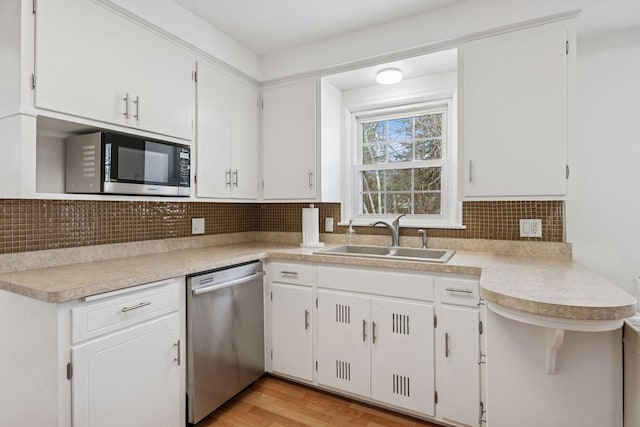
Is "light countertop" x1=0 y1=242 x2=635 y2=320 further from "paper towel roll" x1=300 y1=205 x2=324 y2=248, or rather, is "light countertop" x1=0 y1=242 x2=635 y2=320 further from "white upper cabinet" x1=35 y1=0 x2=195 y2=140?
"white upper cabinet" x1=35 y1=0 x2=195 y2=140

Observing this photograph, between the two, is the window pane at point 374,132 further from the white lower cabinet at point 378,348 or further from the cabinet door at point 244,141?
the white lower cabinet at point 378,348

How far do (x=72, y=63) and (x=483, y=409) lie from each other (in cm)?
263

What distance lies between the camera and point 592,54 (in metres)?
2.04

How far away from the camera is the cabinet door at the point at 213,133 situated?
222 cm

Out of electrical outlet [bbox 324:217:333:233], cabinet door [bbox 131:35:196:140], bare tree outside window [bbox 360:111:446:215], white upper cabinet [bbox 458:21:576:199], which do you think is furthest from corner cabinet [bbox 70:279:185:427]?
white upper cabinet [bbox 458:21:576:199]

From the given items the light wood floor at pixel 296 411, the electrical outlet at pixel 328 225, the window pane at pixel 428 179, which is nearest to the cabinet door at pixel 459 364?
the light wood floor at pixel 296 411

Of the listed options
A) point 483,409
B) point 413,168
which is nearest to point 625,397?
point 483,409

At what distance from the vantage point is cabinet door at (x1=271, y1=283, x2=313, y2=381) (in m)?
2.20

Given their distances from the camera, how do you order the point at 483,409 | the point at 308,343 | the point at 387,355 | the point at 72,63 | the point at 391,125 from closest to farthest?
1. the point at 72,63
2. the point at 483,409
3. the point at 387,355
4. the point at 308,343
5. the point at 391,125

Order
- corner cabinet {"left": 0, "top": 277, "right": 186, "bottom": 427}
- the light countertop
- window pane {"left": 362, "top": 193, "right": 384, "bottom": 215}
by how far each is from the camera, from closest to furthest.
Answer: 1. the light countertop
2. corner cabinet {"left": 0, "top": 277, "right": 186, "bottom": 427}
3. window pane {"left": 362, "top": 193, "right": 384, "bottom": 215}

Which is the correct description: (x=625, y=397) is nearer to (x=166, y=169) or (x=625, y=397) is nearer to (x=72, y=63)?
(x=166, y=169)

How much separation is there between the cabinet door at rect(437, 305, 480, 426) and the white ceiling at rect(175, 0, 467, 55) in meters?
1.80

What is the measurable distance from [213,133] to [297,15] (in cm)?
96

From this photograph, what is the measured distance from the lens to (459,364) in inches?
68.7
